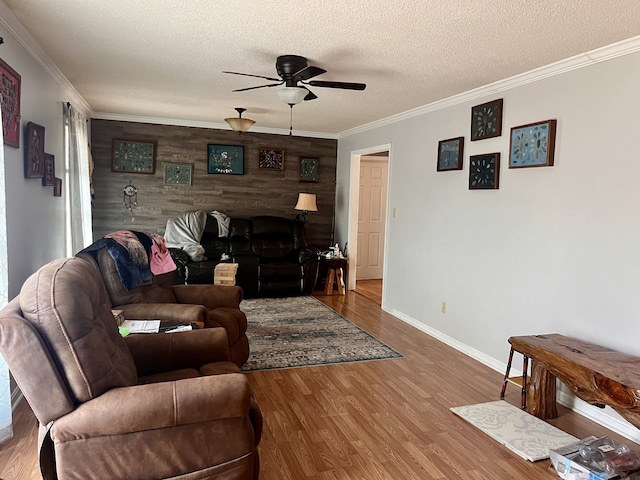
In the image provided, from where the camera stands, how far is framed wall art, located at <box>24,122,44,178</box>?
115 inches

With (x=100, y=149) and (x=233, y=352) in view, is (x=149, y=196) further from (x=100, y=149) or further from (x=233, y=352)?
(x=233, y=352)

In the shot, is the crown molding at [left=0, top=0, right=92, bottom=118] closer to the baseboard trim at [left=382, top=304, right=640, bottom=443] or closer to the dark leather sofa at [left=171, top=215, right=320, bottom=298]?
the dark leather sofa at [left=171, top=215, right=320, bottom=298]

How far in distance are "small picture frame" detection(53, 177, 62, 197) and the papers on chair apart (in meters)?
1.69

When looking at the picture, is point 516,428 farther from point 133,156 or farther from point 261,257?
point 133,156

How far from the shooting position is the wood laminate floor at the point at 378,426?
2.29 m

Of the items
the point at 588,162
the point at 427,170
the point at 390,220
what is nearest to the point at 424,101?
the point at 427,170

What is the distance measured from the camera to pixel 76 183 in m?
4.33

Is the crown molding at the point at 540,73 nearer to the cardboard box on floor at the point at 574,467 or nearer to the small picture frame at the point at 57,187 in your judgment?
the cardboard box on floor at the point at 574,467

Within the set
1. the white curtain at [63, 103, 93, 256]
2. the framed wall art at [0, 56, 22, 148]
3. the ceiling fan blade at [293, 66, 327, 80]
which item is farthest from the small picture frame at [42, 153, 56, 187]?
the ceiling fan blade at [293, 66, 327, 80]

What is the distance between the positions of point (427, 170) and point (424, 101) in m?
0.72

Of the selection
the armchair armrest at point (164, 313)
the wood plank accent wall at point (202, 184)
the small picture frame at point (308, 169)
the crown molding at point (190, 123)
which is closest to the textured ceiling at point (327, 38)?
the armchair armrest at point (164, 313)

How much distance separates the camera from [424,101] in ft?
14.8

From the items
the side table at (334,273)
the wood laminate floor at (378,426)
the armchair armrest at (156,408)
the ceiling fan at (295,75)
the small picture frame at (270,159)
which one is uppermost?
the ceiling fan at (295,75)

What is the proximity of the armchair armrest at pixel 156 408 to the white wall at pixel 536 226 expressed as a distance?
8.01 ft
